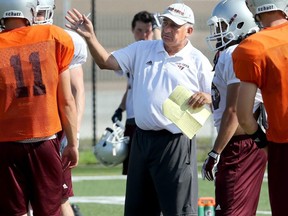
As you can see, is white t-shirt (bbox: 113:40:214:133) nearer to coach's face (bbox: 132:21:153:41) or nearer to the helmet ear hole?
the helmet ear hole

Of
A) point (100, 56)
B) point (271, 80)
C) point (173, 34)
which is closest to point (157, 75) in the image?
point (173, 34)

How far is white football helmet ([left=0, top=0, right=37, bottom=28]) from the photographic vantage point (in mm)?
6113

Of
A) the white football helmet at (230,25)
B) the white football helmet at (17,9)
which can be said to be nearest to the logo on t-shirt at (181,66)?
the white football helmet at (230,25)

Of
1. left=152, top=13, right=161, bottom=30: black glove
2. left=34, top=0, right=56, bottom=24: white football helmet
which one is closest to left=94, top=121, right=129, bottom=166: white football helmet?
left=152, top=13, right=161, bottom=30: black glove

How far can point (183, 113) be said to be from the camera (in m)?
6.78

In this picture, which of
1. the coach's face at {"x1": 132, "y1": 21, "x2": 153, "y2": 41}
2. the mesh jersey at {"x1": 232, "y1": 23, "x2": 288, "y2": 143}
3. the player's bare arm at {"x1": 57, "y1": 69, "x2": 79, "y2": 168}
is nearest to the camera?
the mesh jersey at {"x1": 232, "y1": 23, "x2": 288, "y2": 143}

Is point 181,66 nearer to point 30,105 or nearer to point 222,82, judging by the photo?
point 222,82

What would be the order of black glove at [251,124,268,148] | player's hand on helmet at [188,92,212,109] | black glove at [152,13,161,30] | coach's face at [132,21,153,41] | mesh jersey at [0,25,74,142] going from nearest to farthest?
black glove at [251,124,268,148] < mesh jersey at [0,25,74,142] < player's hand on helmet at [188,92,212,109] < black glove at [152,13,161,30] < coach's face at [132,21,153,41]

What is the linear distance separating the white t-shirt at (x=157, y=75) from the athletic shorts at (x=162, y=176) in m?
0.10

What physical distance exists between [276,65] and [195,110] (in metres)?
1.56

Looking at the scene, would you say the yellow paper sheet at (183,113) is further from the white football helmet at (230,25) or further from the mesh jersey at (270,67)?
the mesh jersey at (270,67)

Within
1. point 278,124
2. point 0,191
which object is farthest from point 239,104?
point 0,191

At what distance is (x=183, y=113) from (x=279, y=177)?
1439mm

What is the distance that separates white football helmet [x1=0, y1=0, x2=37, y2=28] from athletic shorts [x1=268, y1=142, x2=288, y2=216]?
1738 millimetres
